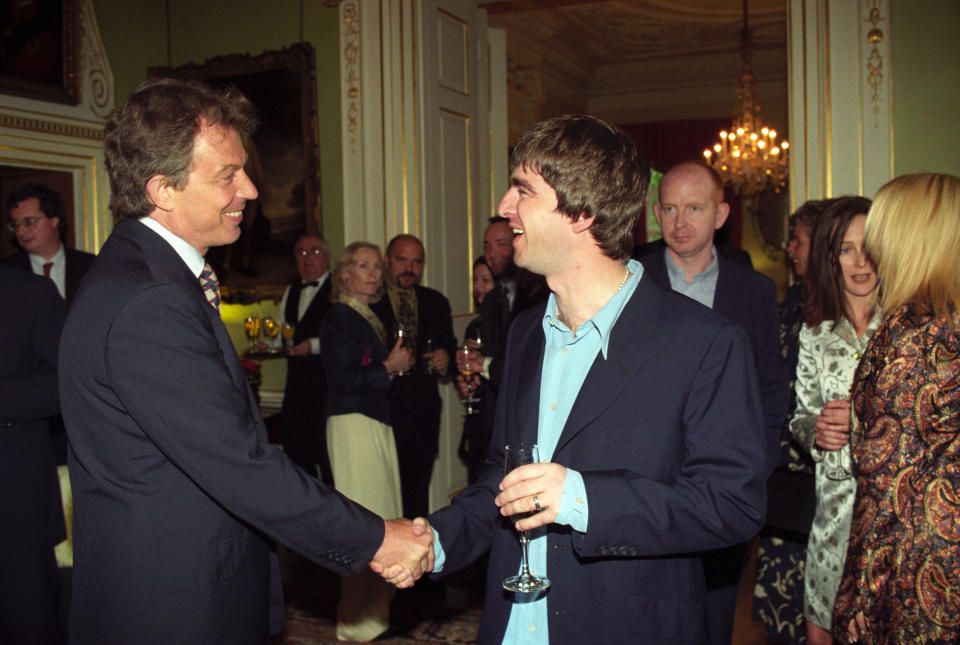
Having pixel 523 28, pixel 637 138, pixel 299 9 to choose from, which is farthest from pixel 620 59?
pixel 299 9

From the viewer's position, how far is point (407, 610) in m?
4.27

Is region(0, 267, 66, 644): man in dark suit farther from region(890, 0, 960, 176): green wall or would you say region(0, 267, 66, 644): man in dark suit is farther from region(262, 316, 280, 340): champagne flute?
region(890, 0, 960, 176): green wall

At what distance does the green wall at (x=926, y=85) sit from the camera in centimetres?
486

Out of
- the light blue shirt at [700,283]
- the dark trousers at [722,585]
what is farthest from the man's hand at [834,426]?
the light blue shirt at [700,283]

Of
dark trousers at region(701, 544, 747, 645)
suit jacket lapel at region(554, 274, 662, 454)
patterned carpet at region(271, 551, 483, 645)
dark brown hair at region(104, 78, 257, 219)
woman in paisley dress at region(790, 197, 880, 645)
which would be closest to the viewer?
suit jacket lapel at region(554, 274, 662, 454)

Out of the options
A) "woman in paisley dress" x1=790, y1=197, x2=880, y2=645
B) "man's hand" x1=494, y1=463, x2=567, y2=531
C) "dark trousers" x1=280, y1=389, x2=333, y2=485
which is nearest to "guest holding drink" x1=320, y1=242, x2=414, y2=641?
"dark trousers" x1=280, y1=389, x2=333, y2=485

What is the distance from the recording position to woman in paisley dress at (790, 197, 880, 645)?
9.16ft

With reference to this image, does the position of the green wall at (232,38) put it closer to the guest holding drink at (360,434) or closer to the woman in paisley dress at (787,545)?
the guest holding drink at (360,434)

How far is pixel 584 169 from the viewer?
1730mm

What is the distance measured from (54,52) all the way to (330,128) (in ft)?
6.87

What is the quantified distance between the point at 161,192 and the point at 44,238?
3.06m

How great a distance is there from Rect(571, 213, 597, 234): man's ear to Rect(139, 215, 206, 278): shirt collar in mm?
928

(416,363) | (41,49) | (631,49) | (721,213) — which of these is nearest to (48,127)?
(41,49)

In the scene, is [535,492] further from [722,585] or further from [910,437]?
[722,585]
